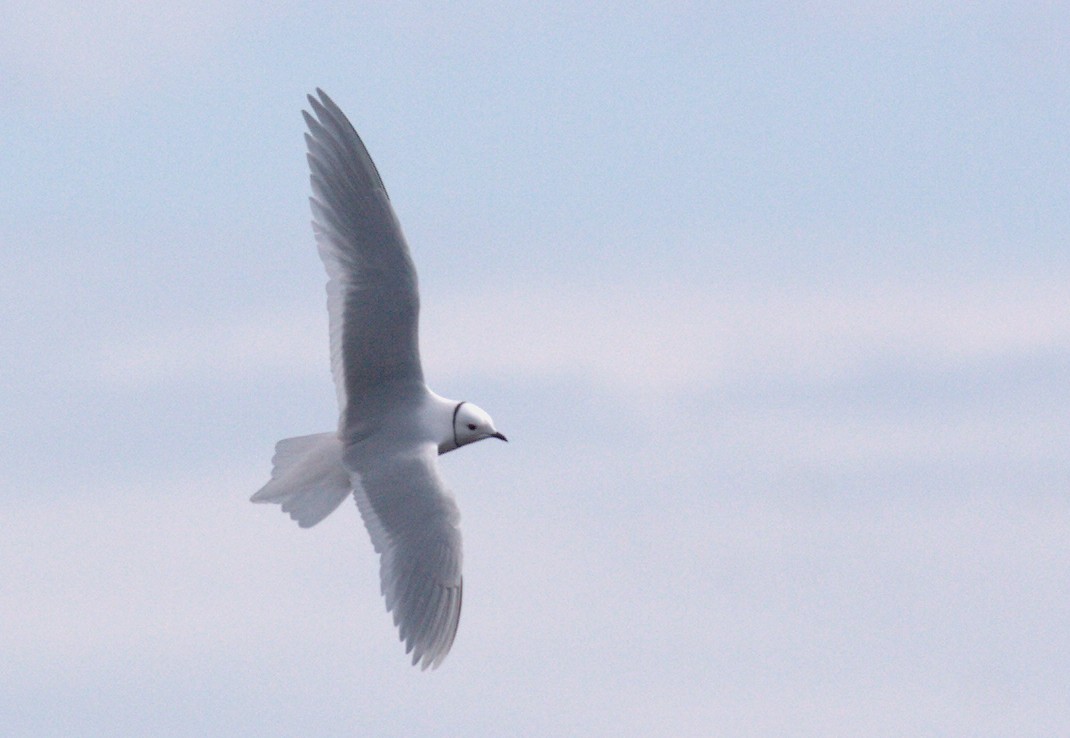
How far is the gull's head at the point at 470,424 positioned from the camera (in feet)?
75.7

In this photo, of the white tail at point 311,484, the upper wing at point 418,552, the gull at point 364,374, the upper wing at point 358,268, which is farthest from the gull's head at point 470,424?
the white tail at point 311,484

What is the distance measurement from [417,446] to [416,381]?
651 mm

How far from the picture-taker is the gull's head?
23078mm

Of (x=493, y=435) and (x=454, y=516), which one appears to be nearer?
(x=454, y=516)

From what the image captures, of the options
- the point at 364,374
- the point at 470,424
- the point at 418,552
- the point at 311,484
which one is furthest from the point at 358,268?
the point at 418,552

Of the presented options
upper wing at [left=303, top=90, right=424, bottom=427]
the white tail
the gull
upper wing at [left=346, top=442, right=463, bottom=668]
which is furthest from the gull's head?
the white tail

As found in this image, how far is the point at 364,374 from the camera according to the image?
22703mm

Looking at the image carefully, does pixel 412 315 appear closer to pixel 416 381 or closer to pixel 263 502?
pixel 416 381

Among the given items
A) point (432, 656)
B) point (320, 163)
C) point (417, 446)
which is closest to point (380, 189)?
point (320, 163)

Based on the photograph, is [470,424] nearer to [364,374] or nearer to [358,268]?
[364,374]

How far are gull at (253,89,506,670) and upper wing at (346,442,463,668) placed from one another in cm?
2

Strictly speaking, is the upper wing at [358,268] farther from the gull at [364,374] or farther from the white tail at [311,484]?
the white tail at [311,484]

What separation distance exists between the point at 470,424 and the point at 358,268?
1837 mm

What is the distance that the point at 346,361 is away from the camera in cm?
2278
